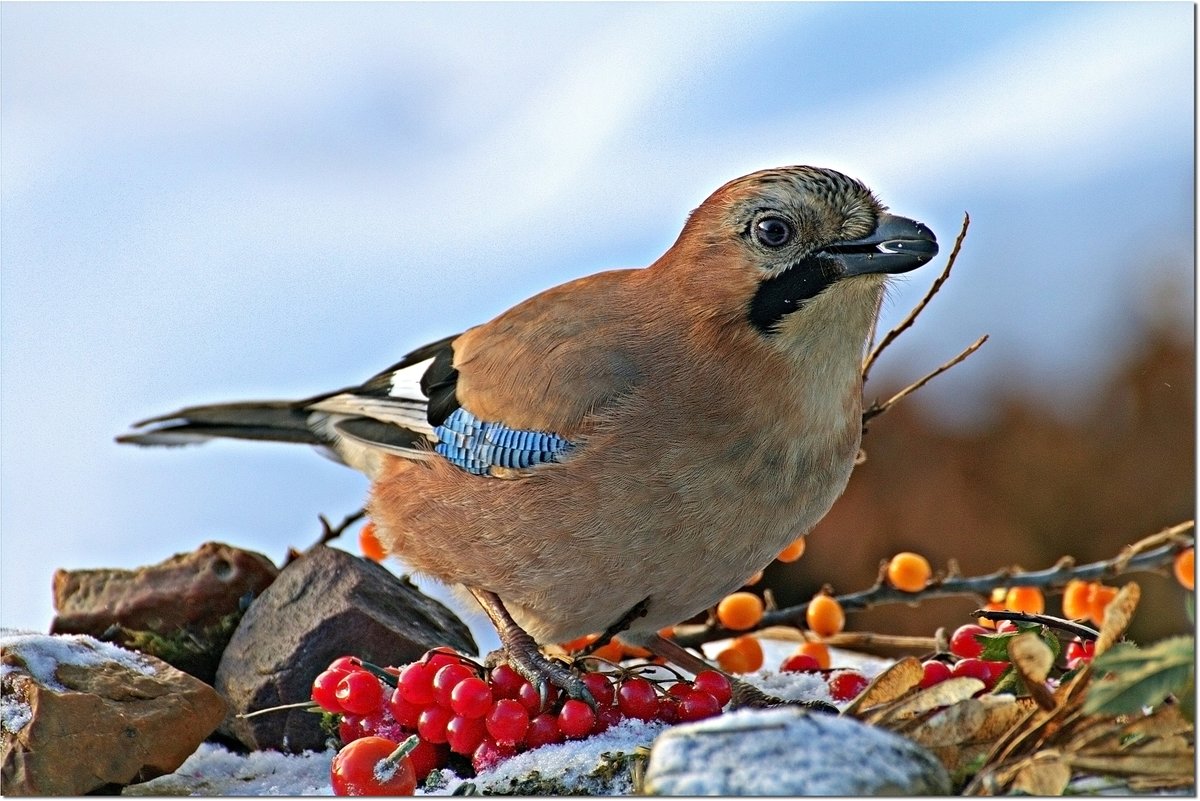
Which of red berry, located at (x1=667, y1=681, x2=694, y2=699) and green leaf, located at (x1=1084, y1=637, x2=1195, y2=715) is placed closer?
green leaf, located at (x1=1084, y1=637, x2=1195, y2=715)

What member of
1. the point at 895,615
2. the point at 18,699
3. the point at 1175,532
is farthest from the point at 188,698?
the point at 895,615

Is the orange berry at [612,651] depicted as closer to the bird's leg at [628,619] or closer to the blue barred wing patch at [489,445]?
the bird's leg at [628,619]

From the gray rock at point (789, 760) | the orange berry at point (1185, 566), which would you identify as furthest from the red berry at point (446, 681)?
the orange berry at point (1185, 566)

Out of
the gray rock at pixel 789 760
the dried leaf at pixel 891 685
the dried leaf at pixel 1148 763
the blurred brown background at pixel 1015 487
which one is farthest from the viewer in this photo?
the blurred brown background at pixel 1015 487

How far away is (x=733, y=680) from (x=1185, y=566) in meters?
1.05

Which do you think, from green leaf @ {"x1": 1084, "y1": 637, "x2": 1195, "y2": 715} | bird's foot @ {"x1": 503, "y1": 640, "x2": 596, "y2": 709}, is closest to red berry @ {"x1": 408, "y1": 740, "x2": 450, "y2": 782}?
bird's foot @ {"x1": 503, "y1": 640, "x2": 596, "y2": 709}

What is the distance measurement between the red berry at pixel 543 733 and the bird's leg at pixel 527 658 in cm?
8

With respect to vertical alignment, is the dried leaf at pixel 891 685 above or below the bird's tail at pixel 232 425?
below

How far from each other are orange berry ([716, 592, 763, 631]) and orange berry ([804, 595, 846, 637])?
14cm

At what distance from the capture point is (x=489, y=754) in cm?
235

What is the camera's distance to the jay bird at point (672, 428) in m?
2.54

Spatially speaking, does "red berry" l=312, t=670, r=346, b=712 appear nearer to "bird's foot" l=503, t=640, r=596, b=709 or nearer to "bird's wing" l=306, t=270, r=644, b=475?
"bird's foot" l=503, t=640, r=596, b=709

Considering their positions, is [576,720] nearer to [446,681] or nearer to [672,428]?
[446,681]

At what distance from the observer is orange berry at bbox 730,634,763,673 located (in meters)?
3.19
